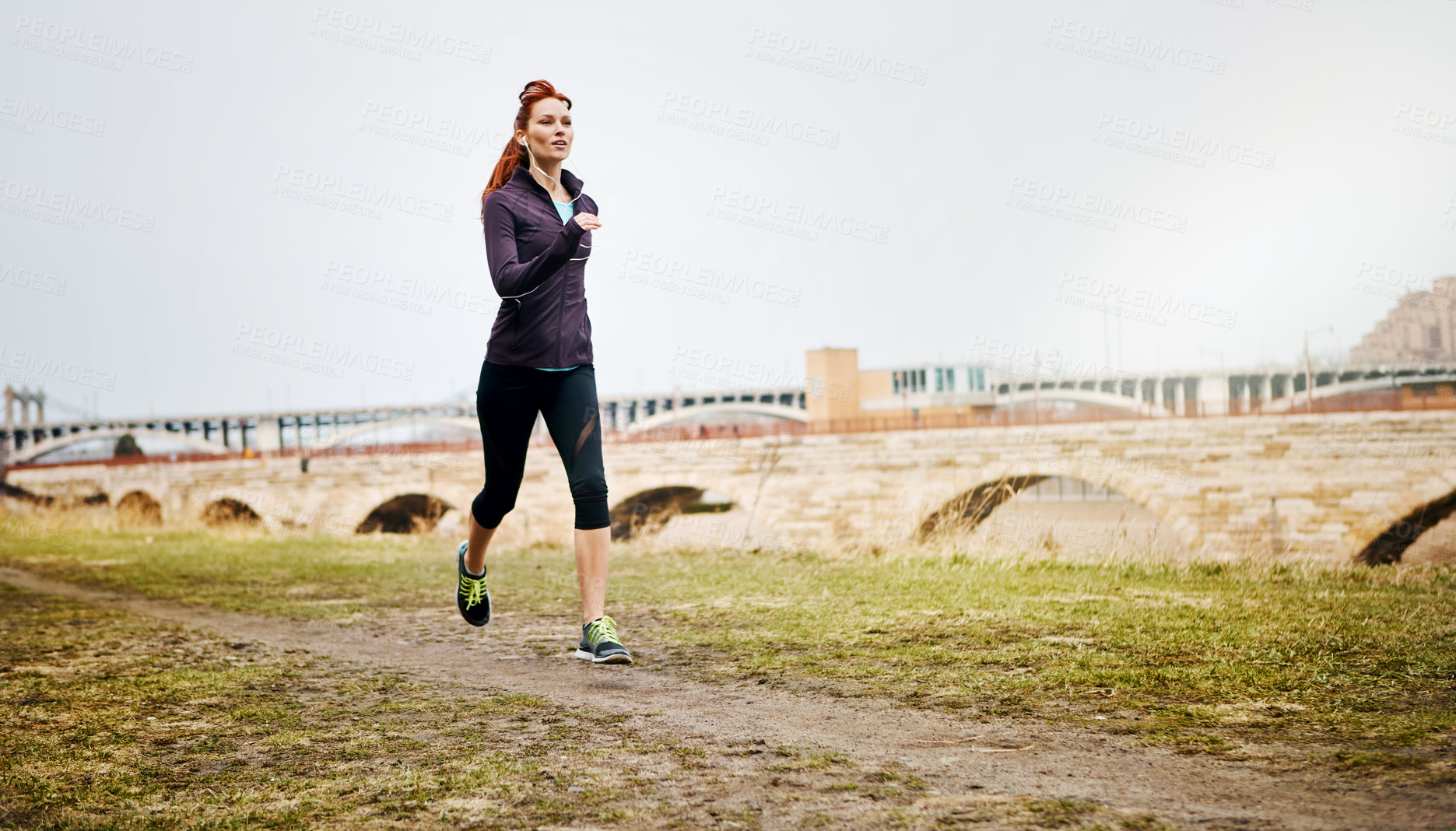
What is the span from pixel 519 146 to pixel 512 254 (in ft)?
1.87

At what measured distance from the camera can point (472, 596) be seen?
449cm

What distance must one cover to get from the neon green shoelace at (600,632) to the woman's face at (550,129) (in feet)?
6.09

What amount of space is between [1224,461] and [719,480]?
40.6 feet

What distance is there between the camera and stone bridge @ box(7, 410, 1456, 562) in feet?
63.0

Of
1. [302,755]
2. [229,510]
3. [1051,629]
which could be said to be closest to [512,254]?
[302,755]

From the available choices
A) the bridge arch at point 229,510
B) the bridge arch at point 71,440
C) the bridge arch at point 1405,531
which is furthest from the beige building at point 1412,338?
the bridge arch at point 71,440

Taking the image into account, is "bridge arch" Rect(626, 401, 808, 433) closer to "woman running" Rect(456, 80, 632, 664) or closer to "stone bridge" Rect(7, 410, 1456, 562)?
"stone bridge" Rect(7, 410, 1456, 562)

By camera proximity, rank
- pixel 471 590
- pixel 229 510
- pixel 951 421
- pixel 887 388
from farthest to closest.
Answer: pixel 887 388 → pixel 229 510 → pixel 951 421 → pixel 471 590

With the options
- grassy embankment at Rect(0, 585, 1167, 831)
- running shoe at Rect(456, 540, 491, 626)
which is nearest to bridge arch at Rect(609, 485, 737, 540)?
running shoe at Rect(456, 540, 491, 626)

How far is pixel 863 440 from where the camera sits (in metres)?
24.8

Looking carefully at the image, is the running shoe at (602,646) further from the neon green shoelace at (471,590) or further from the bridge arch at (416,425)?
the bridge arch at (416,425)

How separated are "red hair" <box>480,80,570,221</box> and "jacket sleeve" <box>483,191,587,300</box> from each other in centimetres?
10

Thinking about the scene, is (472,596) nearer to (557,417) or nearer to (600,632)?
(600,632)

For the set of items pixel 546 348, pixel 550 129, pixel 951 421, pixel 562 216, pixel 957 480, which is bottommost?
pixel 957 480
